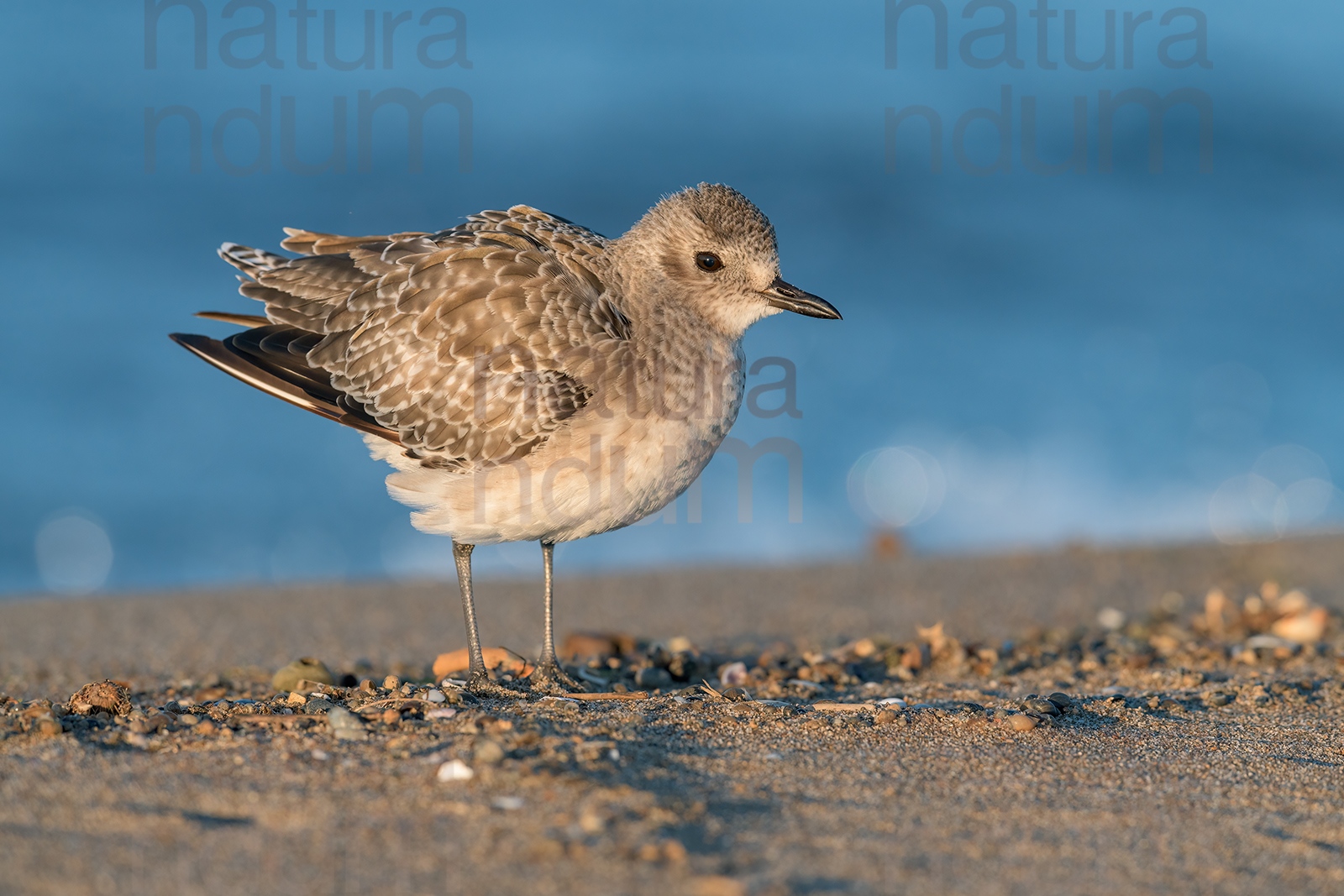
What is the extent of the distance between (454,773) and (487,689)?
158 centimetres

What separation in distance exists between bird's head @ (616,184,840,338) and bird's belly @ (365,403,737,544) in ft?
2.32

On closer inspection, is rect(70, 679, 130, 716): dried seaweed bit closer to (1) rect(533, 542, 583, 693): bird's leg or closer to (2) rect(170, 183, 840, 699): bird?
(2) rect(170, 183, 840, 699): bird

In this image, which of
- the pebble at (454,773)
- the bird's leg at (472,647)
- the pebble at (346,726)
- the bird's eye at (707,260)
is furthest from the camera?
the bird's eye at (707,260)

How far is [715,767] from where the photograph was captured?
375 cm

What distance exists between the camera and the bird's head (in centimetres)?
589

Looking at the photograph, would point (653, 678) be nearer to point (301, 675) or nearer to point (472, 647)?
point (472, 647)

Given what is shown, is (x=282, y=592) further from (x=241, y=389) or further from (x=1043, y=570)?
(x=241, y=389)

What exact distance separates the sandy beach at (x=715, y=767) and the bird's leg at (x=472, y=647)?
30 centimetres

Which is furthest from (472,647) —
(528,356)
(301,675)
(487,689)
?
(528,356)

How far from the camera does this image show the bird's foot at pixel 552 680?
5.29m

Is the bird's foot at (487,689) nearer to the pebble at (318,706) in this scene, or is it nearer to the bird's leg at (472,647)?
the bird's leg at (472,647)

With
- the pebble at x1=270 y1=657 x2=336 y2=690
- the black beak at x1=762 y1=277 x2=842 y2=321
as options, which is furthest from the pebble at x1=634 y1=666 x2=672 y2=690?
the black beak at x1=762 y1=277 x2=842 y2=321

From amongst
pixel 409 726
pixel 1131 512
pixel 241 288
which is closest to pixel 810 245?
pixel 1131 512

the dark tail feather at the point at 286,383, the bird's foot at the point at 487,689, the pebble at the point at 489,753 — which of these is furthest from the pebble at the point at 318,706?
the dark tail feather at the point at 286,383
